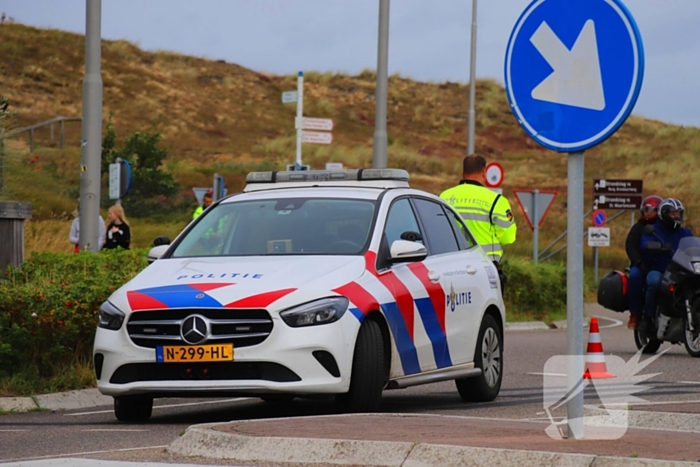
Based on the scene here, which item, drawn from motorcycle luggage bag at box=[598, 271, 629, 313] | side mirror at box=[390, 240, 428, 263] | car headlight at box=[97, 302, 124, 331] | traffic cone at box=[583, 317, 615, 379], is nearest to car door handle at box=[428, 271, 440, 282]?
side mirror at box=[390, 240, 428, 263]

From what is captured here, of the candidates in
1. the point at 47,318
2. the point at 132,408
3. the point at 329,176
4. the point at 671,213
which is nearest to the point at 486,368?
the point at 329,176

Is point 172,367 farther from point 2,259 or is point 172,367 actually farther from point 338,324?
point 2,259

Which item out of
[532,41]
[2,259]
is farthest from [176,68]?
[532,41]

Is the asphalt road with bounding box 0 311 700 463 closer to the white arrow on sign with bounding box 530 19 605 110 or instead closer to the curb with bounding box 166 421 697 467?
the curb with bounding box 166 421 697 467

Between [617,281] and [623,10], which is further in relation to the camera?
[617,281]

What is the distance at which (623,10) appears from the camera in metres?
6.36

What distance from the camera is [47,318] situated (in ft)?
35.9

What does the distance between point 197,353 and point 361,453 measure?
2.48 meters

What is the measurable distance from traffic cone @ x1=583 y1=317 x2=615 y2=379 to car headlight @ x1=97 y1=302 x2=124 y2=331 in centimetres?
482

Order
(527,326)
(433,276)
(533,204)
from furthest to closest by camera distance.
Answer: (533,204) < (527,326) < (433,276)

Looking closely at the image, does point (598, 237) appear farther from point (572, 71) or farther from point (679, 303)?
point (572, 71)

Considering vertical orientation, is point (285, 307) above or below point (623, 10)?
below

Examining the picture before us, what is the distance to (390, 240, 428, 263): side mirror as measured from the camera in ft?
31.8

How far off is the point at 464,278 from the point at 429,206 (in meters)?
0.67
